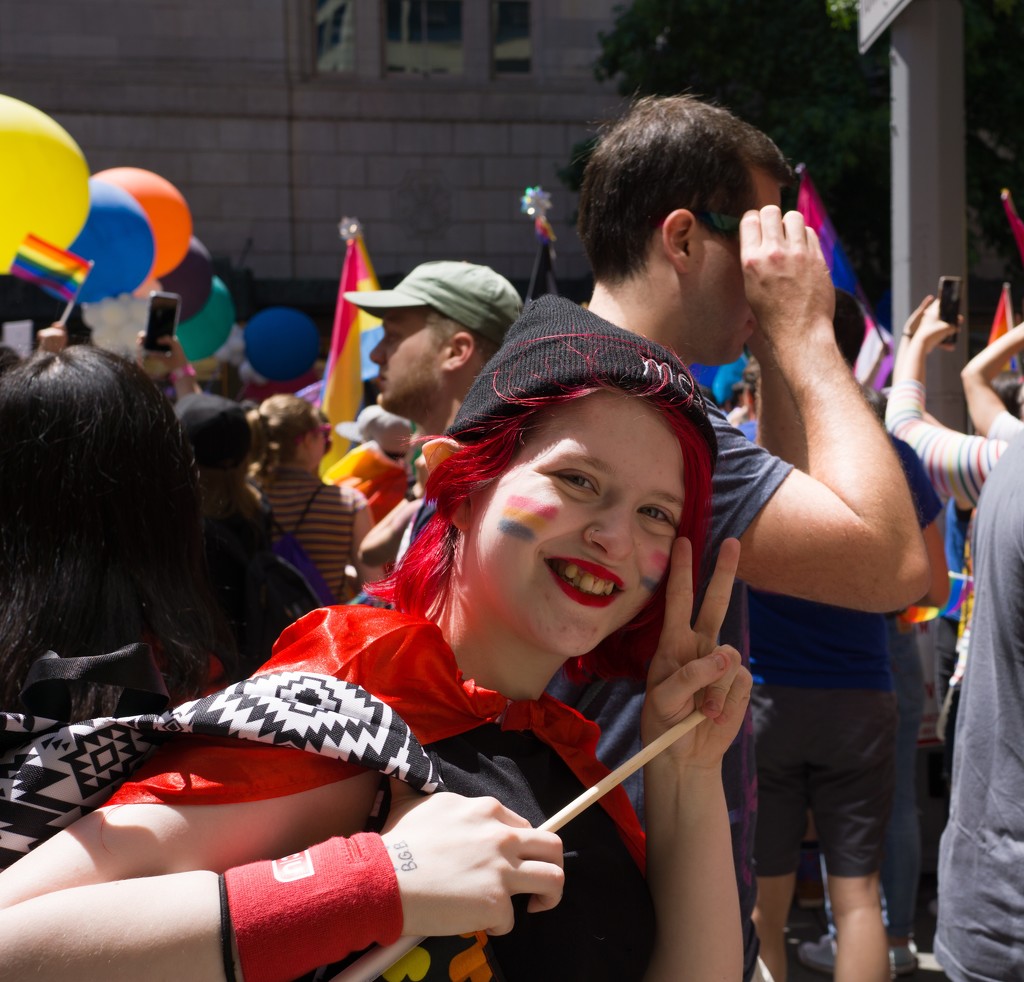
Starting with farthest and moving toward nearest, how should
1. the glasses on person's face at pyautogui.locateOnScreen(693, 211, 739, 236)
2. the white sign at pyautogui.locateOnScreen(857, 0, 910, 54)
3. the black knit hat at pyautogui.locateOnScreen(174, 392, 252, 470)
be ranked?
the white sign at pyautogui.locateOnScreen(857, 0, 910, 54) → the black knit hat at pyautogui.locateOnScreen(174, 392, 252, 470) → the glasses on person's face at pyautogui.locateOnScreen(693, 211, 739, 236)

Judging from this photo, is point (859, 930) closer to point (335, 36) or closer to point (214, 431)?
point (214, 431)

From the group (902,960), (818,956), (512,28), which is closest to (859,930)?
(902,960)

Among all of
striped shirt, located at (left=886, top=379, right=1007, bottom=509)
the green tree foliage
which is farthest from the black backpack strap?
the green tree foliage

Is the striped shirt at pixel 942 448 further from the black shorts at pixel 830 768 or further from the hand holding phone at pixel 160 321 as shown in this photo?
the hand holding phone at pixel 160 321

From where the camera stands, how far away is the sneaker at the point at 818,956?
430 cm

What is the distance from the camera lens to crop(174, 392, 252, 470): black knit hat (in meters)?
4.09

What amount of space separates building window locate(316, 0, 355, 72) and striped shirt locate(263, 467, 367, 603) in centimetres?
1532

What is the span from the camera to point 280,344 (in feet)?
39.0

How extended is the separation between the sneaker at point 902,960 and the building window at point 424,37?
1687 centimetres

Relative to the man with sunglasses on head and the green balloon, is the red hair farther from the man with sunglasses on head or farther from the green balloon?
the green balloon

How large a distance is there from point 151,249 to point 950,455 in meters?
4.99

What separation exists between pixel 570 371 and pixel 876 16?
388 centimetres

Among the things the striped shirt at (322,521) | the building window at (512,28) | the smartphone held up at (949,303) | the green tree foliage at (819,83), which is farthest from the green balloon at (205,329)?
the building window at (512,28)

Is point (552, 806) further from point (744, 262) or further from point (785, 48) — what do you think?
point (785, 48)
